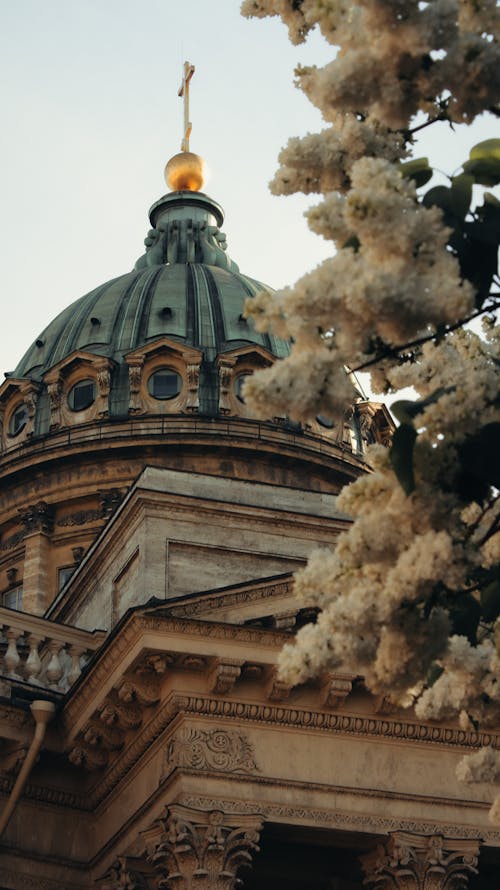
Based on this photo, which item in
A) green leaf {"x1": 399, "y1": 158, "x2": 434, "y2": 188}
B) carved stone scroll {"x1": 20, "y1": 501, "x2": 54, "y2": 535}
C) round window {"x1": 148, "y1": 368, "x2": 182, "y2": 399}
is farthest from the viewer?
round window {"x1": 148, "y1": 368, "x2": 182, "y2": 399}

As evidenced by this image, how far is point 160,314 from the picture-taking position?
38625 millimetres

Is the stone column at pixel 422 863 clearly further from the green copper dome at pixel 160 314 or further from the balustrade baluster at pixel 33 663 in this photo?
the green copper dome at pixel 160 314

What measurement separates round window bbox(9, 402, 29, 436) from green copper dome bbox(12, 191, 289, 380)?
951 millimetres

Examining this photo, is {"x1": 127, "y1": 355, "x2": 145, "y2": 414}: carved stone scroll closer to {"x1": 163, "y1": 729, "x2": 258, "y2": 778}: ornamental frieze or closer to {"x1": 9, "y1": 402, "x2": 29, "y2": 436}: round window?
{"x1": 9, "y1": 402, "x2": 29, "y2": 436}: round window

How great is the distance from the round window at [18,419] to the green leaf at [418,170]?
30.3m

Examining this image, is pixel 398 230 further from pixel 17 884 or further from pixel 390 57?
pixel 17 884

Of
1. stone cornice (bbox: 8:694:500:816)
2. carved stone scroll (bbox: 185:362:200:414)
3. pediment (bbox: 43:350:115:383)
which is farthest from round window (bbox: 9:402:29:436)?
stone cornice (bbox: 8:694:500:816)

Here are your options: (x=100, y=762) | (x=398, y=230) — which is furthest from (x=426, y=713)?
(x=100, y=762)

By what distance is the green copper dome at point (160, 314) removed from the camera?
38000 millimetres

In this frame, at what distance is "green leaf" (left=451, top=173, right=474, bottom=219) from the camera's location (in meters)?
8.01

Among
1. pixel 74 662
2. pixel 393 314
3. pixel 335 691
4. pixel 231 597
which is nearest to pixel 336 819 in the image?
pixel 335 691

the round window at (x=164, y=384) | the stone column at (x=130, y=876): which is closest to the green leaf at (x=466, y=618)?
the stone column at (x=130, y=876)

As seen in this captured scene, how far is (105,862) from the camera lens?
1756cm

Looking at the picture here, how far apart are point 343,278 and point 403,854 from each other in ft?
34.4
